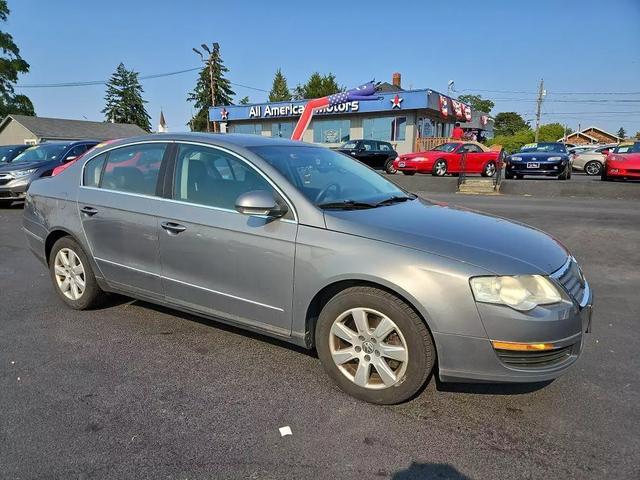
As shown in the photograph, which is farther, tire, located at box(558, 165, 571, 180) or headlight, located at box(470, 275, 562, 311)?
tire, located at box(558, 165, 571, 180)

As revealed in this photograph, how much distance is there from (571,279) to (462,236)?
71cm

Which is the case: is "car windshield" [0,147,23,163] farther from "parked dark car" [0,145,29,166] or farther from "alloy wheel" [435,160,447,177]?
"alloy wheel" [435,160,447,177]

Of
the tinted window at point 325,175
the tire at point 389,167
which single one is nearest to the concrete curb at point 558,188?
the tire at point 389,167

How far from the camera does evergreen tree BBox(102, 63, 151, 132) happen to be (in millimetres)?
81375

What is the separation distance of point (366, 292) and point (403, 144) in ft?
96.4

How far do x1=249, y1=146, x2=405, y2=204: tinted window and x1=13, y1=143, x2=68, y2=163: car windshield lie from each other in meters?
11.0

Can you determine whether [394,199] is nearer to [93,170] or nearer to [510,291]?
[510,291]

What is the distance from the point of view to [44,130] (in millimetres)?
48094

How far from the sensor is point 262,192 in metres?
3.02

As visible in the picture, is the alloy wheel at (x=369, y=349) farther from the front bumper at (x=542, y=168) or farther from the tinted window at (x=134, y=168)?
the front bumper at (x=542, y=168)

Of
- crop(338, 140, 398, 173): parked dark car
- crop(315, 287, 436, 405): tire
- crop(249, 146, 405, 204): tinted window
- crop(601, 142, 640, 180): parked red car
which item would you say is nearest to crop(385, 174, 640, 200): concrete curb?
crop(601, 142, 640, 180): parked red car

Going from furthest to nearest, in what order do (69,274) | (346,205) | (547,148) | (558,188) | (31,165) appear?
(547,148)
(558,188)
(31,165)
(69,274)
(346,205)

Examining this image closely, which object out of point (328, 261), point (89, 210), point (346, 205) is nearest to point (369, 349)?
point (328, 261)

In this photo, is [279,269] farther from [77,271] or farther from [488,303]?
[77,271]
